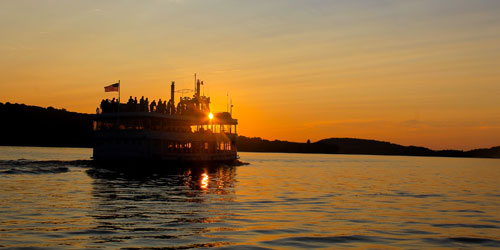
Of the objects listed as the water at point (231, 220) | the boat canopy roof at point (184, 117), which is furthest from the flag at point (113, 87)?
the water at point (231, 220)

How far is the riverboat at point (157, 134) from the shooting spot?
6919 centimetres

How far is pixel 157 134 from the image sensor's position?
230ft

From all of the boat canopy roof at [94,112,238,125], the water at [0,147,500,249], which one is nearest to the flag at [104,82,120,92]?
the boat canopy roof at [94,112,238,125]

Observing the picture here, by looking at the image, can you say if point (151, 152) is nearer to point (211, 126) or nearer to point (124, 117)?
point (124, 117)

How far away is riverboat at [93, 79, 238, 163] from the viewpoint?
227ft

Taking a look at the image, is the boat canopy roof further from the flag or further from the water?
the water

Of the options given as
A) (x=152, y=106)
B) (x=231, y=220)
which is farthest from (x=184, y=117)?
(x=231, y=220)

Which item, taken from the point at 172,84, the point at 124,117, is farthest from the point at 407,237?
the point at 172,84

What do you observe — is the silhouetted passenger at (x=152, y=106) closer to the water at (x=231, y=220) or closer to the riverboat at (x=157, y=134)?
the riverboat at (x=157, y=134)

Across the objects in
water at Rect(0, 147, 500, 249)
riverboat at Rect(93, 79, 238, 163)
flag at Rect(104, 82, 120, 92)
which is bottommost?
water at Rect(0, 147, 500, 249)

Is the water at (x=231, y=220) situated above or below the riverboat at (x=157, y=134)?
below

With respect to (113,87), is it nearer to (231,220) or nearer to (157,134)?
(157,134)

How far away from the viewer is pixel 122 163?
68562 millimetres

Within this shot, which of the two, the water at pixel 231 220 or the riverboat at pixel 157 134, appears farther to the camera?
the riverboat at pixel 157 134
